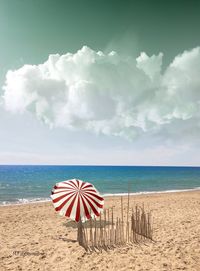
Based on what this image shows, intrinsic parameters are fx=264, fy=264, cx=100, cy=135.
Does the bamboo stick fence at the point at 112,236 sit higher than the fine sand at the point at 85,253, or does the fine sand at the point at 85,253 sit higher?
the bamboo stick fence at the point at 112,236

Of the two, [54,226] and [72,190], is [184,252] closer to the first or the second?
[72,190]

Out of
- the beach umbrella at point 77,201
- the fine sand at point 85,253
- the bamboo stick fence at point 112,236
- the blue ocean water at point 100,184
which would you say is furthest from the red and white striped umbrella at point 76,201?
the blue ocean water at point 100,184

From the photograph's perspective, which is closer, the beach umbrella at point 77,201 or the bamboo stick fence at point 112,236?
the beach umbrella at point 77,201

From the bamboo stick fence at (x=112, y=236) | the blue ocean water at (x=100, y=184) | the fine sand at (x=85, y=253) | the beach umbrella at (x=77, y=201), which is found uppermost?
the beach umbrella at (x=77, y=201)

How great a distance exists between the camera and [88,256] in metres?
7.94

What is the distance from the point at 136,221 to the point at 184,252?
73.4 inches

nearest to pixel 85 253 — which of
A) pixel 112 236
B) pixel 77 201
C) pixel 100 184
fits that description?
pixel 112 236

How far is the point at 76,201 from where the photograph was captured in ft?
27.4

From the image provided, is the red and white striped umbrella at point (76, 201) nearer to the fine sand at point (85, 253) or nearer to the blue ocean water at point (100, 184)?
the fine sand at point (85, 253)

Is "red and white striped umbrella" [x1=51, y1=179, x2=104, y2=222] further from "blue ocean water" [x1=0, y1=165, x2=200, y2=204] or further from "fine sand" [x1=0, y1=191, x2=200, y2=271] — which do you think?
"blue ocean water" [x1=0, y1=165, x2=200, y2=204]

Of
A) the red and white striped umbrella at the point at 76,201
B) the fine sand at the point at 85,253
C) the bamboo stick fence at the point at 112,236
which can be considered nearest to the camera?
the fine sand at the point at 85,253

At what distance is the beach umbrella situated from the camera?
8211 millimetres

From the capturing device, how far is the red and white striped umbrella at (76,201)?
8211mm

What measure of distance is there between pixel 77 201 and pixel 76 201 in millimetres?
32
